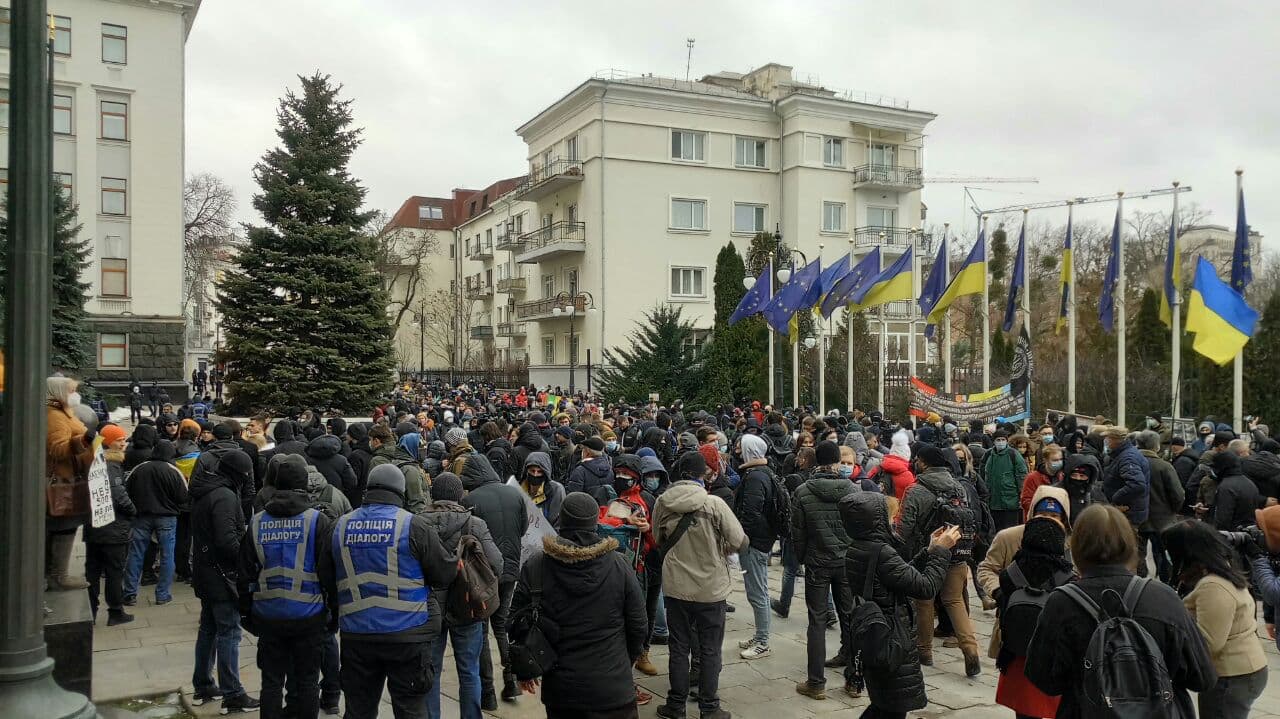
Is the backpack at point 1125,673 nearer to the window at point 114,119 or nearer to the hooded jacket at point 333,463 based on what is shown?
the hooded jacket at point 333,463

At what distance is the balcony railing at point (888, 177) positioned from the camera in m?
44.6

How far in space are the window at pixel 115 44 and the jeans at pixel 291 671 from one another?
37357mm

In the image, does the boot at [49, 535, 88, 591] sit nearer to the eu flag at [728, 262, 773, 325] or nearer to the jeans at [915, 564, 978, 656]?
the jeans at [915, 564, 978, 656]

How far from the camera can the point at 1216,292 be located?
15031 mm

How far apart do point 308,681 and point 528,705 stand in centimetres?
191

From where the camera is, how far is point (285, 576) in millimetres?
5375

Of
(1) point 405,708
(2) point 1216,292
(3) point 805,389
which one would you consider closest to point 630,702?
(1) point 405,708

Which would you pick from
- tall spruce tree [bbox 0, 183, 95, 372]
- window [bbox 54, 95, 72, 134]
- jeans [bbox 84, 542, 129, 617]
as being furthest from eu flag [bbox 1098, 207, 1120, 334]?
window [bbox 54, 95, 72, 134]

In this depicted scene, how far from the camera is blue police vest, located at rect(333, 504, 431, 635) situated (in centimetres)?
491

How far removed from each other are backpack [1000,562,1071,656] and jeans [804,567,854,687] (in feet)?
8.33

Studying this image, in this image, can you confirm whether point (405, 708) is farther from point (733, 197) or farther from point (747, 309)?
point (733, 197)

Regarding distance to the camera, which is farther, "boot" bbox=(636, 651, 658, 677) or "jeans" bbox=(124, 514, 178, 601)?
"jeans" bbox=(124, 514, 178, 601)

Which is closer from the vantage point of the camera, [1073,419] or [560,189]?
[1073,419]

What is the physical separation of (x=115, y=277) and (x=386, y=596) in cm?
3655
